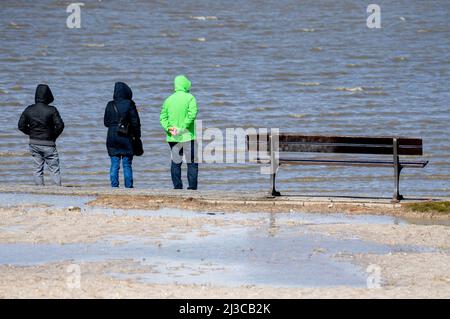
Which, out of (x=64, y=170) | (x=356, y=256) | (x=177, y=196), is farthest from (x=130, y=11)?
(x=356, y=256)

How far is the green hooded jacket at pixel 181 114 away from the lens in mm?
16188

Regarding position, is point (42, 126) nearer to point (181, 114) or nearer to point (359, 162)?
point (181, 114)

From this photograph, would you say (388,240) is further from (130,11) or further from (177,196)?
(130,11)

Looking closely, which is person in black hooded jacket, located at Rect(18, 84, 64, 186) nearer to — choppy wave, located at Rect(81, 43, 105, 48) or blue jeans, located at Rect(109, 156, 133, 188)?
→ blue jeans, located at Rect(109, 156, 133, 188)

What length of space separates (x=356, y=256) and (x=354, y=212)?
2698 mm

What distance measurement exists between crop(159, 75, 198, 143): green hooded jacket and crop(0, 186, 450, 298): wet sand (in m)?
1.47

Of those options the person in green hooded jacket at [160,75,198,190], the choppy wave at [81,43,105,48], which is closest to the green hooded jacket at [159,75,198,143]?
the person in green hooded jacket at [160,75,198,190]

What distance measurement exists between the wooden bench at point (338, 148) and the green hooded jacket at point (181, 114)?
115 centimetres

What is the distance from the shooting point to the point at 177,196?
15008 mm

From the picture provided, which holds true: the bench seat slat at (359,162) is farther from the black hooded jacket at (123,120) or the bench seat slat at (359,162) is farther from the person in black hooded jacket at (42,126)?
the person in black hooded jacket at (42,126)

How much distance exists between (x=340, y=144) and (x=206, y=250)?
3597mm

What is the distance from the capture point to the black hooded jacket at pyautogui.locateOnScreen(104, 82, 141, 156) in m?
16.4

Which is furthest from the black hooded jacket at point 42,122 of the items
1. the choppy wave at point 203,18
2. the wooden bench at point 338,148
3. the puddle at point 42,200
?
the choppy wave at point 203,18
